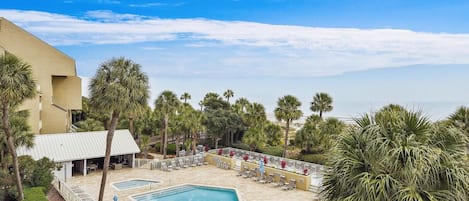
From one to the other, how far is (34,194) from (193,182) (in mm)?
9403

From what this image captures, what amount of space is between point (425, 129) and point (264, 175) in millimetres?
16816

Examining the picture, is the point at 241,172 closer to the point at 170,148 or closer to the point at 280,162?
the point at 280,162

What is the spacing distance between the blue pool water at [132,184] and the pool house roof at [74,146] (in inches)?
122

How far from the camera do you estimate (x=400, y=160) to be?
608cm

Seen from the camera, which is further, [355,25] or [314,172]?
[355,25]

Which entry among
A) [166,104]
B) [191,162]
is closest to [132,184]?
[191,162]

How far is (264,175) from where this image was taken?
22516 millimetres

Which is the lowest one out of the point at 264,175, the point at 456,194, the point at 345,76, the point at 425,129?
the point at 264,175

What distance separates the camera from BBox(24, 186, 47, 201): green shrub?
14673mm

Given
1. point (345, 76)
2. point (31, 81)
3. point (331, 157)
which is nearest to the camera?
point (331, 157)

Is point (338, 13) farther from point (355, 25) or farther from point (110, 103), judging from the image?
point (110, 103)

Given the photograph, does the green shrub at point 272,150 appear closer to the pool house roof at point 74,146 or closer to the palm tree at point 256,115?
the palm tree at point 256,115

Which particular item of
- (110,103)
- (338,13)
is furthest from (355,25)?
(110,103)

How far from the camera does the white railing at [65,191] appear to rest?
16.0 metres
